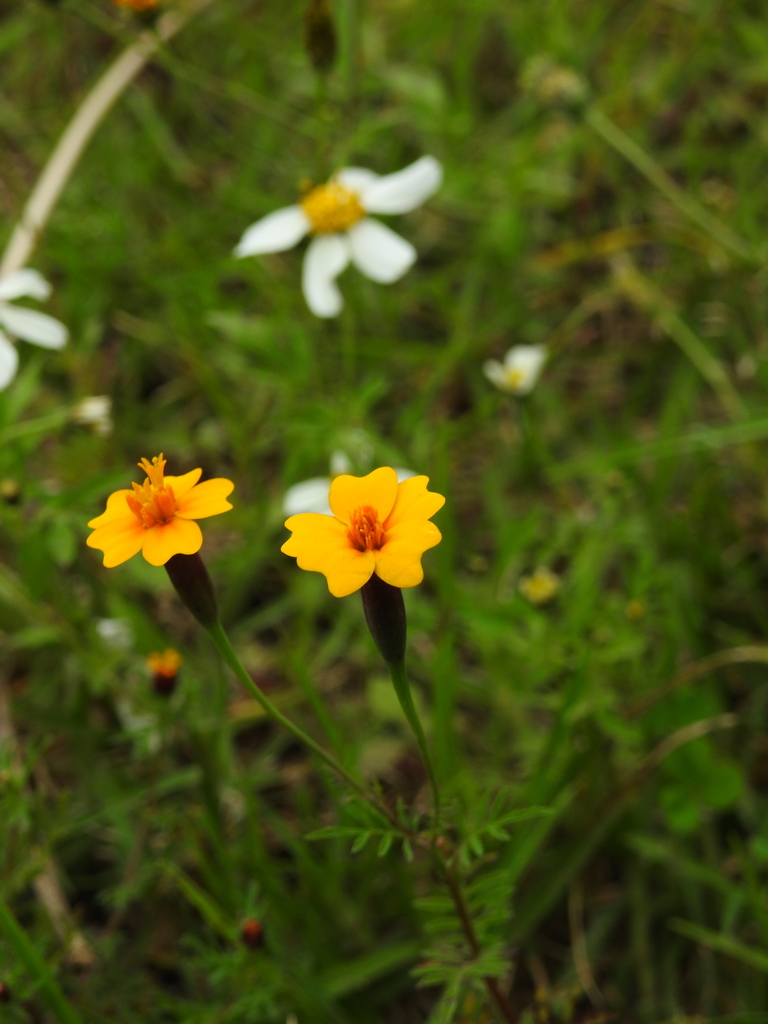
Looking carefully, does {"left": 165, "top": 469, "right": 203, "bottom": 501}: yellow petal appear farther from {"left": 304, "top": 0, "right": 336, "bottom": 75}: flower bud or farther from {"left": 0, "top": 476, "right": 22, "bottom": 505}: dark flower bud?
{"left": 304, "top": 0, "right": 336, "bottom": 75}: flower bud

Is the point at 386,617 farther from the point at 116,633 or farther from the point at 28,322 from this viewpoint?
the point at 28,322

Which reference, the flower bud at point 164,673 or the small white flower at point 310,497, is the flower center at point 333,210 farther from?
the flower bud at point 164,673

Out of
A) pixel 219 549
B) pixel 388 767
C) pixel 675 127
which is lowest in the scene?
pixel 388 767

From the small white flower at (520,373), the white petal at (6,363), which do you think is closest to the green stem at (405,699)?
the white petal at (6,363)

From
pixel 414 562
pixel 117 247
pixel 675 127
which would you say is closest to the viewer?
pixel 414 562

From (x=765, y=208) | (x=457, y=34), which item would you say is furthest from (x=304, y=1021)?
(x=457, y=34)

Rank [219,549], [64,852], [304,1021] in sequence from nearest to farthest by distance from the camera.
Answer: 1. [304,1021]
2. [64,852]
3. [219,549]

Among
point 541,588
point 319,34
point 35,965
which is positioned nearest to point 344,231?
point 319,34

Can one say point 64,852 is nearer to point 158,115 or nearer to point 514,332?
point 514,332
